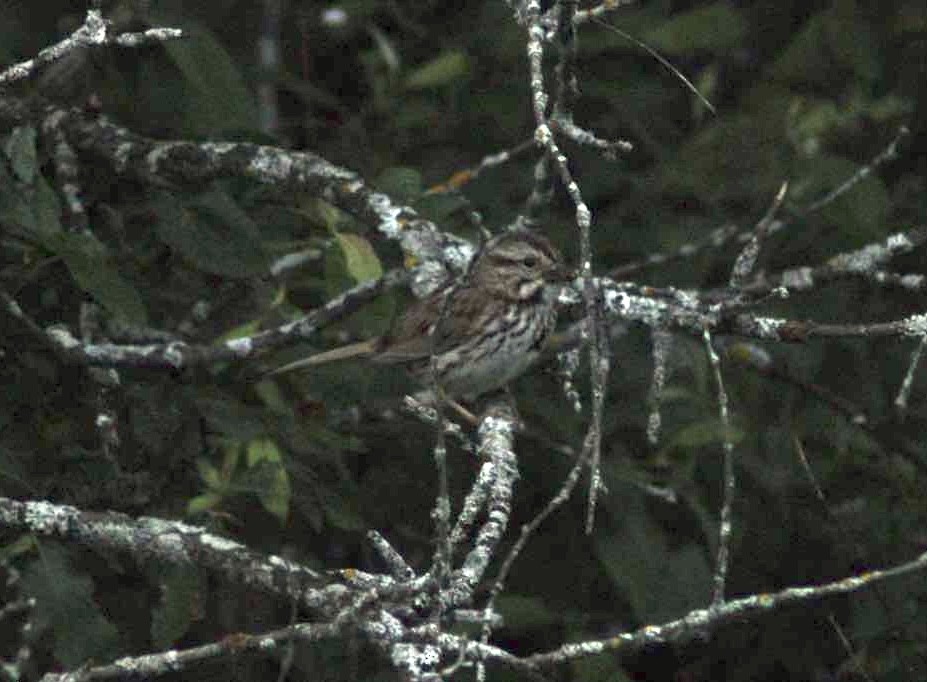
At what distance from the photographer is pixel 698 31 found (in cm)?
839

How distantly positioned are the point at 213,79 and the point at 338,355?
0.76 m

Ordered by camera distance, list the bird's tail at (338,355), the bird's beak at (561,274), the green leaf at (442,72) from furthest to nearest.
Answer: the green leaf at (442,72), the bird's beak at (561,274), the bird's tail at (338,355)

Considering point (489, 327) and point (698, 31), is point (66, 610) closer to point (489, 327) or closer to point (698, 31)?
point (489, 327)

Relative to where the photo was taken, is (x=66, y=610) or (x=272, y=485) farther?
(x=272, y=485)

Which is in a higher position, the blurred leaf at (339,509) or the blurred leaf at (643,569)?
the blurred leaf at (643,569)

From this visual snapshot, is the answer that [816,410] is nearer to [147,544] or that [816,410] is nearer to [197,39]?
[197,39]

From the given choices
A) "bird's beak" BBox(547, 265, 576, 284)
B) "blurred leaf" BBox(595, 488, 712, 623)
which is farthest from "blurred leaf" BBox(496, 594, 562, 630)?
"bird's beak" BBox(547, 265, 576, 284)

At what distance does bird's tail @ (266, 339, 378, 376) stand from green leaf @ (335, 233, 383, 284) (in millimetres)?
357

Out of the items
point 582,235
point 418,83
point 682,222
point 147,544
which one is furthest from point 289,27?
point 582,235

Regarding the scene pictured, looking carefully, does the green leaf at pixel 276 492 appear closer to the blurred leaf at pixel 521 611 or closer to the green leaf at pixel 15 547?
the green leaf at pixel 15 547

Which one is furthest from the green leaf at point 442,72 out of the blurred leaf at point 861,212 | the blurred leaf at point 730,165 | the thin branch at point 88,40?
the thin branch at point 88,40

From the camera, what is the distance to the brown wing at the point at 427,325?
651 cm

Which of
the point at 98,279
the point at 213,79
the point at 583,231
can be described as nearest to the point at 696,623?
the point at 583,231

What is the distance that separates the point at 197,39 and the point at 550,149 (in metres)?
2.17
